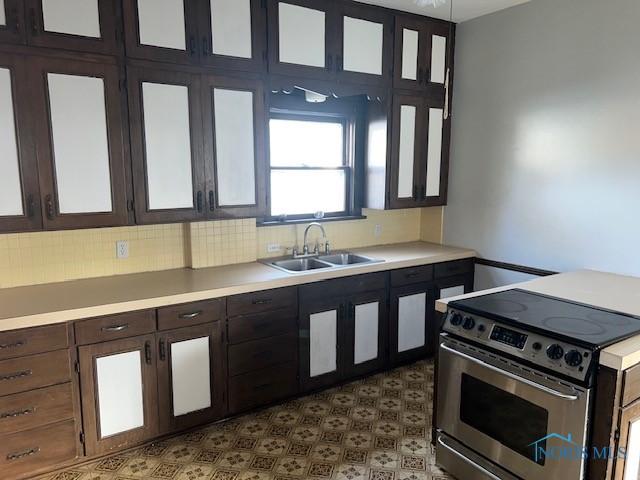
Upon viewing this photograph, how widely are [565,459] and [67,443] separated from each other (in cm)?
234

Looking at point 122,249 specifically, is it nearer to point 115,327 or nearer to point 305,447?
point 115,327

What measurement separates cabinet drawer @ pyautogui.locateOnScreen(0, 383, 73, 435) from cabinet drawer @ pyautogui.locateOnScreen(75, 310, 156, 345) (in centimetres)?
26

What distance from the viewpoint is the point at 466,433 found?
2.34 metres

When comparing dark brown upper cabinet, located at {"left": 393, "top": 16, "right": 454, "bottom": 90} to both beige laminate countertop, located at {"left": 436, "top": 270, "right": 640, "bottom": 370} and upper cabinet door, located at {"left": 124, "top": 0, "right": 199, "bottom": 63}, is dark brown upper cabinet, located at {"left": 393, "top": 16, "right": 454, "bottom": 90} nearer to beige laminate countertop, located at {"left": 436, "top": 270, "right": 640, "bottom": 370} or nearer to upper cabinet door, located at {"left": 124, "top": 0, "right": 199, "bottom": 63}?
upper cabinet door, located at {"left": 124, "top": 0, "right": 199, "bottom": 63}

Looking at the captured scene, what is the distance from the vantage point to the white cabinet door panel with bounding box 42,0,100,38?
7.64 ft

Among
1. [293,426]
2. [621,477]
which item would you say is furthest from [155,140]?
[621,477]

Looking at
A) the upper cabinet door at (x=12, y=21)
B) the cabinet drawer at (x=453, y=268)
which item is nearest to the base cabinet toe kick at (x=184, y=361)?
the cabinet drawer at (x=453, y=268)

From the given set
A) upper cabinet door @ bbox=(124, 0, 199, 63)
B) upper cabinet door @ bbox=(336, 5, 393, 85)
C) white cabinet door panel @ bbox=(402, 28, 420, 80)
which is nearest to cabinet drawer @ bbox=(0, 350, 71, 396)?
upper cabinet door @ bbox=(124, 0, 199, 63)

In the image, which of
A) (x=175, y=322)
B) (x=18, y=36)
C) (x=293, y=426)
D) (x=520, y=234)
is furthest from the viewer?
(x=520, y=234)

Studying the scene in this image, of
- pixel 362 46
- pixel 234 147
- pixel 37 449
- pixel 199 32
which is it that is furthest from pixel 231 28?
pixel 37 449

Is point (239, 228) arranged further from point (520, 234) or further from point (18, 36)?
point (520, 234)

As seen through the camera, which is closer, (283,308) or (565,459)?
(565,459)

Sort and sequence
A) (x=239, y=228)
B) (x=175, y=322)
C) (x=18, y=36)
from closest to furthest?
(x=18, y=36)
(x=175, y=322)
(x=239, y=228)

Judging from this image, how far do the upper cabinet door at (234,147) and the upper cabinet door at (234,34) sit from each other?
12cm
